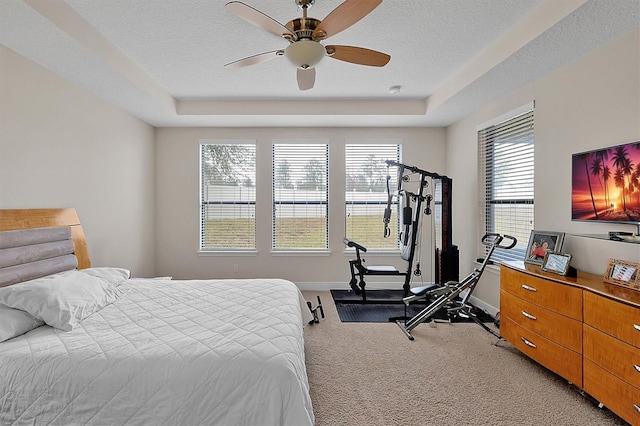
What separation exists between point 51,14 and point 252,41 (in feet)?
4.55

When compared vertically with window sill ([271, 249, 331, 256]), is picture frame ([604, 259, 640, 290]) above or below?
above

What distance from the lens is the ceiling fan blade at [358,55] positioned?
7.23ft

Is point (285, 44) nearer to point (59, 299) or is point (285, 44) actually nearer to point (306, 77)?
point (306, 77)

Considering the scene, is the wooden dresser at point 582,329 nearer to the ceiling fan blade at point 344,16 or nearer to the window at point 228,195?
the ceiling fan blade at point 344,16

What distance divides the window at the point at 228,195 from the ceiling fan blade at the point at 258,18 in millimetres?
3045

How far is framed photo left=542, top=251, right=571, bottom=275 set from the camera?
2.47 metres

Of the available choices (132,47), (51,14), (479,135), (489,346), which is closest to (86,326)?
(51,14)

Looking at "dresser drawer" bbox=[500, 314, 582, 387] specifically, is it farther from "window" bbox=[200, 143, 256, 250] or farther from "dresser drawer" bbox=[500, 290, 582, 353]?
"window" bbox=[200, 143, 256, 250]

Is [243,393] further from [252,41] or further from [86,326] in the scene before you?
[252,41]

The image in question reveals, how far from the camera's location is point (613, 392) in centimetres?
189

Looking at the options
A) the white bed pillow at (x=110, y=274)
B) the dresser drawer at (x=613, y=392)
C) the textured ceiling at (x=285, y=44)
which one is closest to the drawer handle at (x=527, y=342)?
the dresser drawer at (x=613, y=392)

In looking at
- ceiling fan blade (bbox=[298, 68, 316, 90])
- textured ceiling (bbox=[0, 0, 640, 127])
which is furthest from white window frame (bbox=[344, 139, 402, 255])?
ceiling fan blade (bbox=[298, 68, 316, 90])

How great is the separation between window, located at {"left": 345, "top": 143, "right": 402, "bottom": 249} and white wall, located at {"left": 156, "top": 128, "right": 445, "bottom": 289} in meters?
0.14

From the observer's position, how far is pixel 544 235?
284cm
